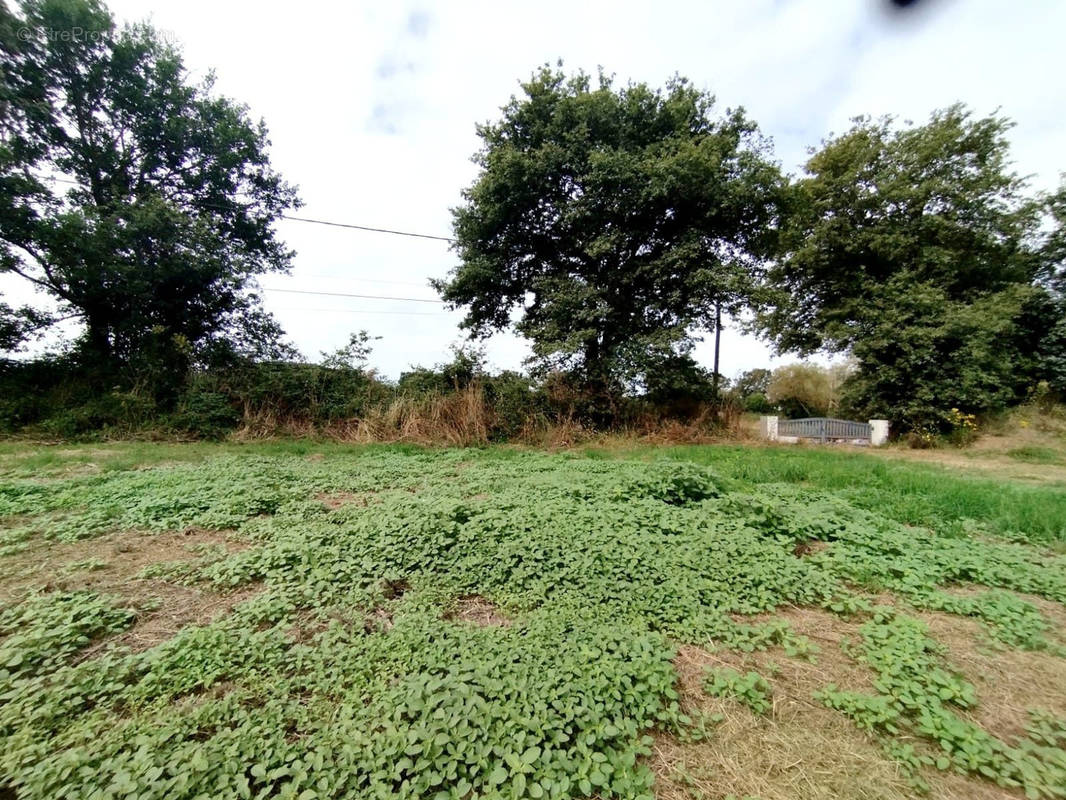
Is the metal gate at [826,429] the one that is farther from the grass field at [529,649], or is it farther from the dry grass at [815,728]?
the dry grass at [815,728]

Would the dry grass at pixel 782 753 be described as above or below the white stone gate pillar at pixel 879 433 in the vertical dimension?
below

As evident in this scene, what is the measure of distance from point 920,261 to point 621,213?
10967 mm

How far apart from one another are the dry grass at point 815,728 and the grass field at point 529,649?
1 centimetres

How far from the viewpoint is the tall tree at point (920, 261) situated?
12172mm

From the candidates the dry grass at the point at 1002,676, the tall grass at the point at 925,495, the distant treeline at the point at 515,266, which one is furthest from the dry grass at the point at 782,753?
the distant treeline at the point at 515,266

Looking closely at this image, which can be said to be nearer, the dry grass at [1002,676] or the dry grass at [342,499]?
the dry grass at [1002,676]

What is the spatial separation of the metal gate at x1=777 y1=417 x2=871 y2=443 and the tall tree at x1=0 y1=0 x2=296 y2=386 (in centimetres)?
1786

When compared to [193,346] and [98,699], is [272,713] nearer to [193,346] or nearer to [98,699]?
[98,699]

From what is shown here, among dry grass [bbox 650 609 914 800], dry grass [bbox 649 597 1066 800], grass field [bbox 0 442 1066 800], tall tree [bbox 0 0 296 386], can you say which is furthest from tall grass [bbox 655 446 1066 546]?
tall tree [bbox 0 0 296 386]

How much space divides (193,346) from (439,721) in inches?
510

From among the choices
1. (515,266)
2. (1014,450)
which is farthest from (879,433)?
(515,266)

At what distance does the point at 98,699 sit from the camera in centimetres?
164

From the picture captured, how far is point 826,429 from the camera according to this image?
14.1 meters

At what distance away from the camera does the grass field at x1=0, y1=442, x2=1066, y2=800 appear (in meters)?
1.37
